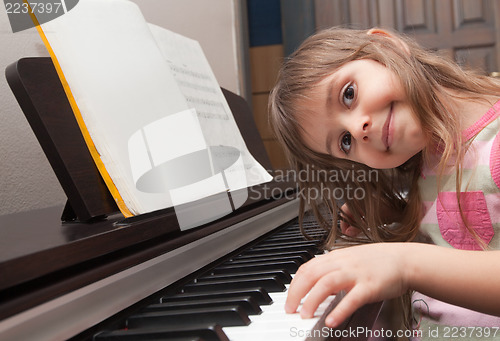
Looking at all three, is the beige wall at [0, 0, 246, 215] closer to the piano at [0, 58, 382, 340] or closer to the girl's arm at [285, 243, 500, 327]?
the piano at [0, 58, 382, 340]

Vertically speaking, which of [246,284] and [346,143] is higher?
[346,143]

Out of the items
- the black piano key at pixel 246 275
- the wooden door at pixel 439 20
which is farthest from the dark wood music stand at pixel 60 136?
the wooden door at pixel 439 20

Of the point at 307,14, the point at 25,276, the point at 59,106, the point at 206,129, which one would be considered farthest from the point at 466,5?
the point at 25,276

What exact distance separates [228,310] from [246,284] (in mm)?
121

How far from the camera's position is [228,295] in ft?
2.10

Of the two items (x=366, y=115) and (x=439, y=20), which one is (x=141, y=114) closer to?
(x=366, y=115)

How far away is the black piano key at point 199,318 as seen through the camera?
1.84ft

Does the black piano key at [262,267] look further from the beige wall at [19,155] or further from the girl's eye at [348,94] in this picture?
the beige wall at [19,155]

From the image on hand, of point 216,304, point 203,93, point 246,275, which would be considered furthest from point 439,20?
point 216,304

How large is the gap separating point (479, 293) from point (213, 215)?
0.45 m

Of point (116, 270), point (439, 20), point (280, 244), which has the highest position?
point (439, 20)

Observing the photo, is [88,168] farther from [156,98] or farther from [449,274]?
[449,274]

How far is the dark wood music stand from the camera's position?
70cm

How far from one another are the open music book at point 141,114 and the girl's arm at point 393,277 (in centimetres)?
27
